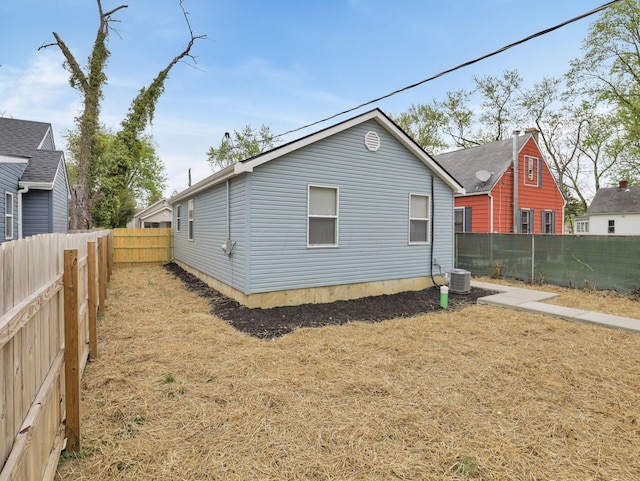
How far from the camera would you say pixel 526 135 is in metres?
17.4

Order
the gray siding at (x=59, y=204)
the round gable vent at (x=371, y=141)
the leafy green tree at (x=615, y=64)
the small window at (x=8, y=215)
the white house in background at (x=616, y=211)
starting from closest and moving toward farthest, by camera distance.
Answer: the round gable vent at (x=371, y=141) < the small window at (x=8, y=215) < the gray siding at (x=59, y=204) < the leafy green tree at (x=615, y=64) < the white house in background at (x=616, y=211)

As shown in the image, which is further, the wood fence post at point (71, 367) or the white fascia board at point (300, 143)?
the white fascia board at point (300, 143)

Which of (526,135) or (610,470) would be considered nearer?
(610,470)

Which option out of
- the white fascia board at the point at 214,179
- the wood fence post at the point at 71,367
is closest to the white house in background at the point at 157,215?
the white fascia board at the point at 214,179

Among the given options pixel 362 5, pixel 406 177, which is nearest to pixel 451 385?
pixel 406 177

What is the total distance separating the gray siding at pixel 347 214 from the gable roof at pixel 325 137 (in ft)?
0.50

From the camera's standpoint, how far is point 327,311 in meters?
6.99

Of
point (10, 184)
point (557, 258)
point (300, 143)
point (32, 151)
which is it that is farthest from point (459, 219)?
point (32, 151)

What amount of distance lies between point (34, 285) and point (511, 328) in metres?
6.32

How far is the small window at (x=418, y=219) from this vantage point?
916 cm

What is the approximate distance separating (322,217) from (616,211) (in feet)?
93.4

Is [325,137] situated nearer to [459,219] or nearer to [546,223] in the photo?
[459,219]

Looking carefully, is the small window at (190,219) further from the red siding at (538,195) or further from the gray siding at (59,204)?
the red siding at (538,195)

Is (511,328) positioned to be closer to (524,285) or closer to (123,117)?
(524,285)
